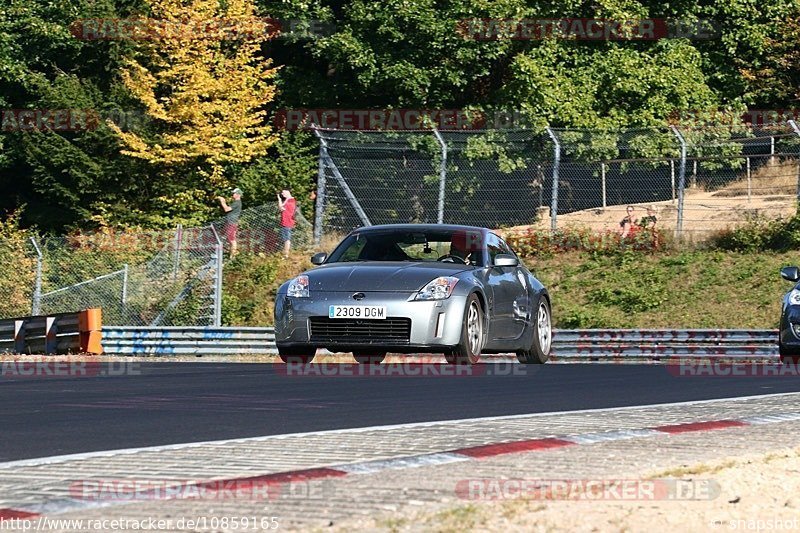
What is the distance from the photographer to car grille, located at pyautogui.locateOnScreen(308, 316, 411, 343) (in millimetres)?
13719

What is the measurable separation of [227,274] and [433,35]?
10.2m

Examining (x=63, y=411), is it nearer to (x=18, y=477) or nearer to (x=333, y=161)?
(x=18, y=477)

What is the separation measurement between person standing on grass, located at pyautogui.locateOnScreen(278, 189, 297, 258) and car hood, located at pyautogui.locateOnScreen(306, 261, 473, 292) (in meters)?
15.1

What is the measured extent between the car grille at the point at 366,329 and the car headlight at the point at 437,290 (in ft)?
0.93

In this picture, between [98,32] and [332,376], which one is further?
[98,32]

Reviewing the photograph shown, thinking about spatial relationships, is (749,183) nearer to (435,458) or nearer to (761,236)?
(761,236)

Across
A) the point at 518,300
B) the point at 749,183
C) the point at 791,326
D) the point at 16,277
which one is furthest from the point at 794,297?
the point at 16,277

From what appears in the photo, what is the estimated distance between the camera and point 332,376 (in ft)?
43.7

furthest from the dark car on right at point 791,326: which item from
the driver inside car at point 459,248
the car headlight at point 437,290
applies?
the car headlight at point 437,290

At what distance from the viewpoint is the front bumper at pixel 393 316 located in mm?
13688

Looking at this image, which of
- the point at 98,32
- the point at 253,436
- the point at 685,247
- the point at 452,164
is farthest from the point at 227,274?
the point at 253,436

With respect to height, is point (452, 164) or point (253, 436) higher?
point (452, 164)

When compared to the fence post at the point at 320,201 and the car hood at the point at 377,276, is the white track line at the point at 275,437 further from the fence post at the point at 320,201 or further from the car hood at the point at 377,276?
the fence post at the point at 320,201

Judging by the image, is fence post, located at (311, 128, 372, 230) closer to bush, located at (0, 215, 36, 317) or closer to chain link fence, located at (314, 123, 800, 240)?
chain link fence, located at (314, 123, 800, 240)
